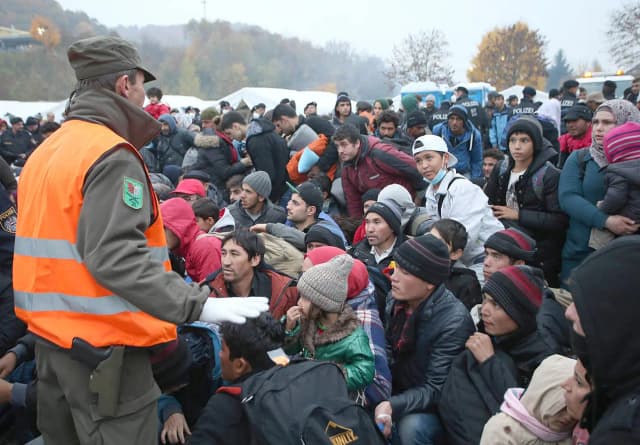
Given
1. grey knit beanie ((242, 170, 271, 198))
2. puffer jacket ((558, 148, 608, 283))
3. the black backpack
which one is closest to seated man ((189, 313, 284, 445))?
the black backpack

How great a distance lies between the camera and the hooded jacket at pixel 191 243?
3.87 metres

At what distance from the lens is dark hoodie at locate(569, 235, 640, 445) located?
4.58 ft

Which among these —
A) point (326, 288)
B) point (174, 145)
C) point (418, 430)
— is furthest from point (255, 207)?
point (174, 145)

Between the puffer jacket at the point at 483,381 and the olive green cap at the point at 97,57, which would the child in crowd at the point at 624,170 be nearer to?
the puffer jacket at the point at 483,381

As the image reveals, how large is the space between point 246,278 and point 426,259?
114cm

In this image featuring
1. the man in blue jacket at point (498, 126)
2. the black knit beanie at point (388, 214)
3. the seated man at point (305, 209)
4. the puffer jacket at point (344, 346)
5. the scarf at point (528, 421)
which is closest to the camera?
the scarf at point (528, 421)

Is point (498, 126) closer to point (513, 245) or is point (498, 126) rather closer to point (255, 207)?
point (255, 207)

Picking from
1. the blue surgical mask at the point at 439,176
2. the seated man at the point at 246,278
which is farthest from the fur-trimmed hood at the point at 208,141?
the seated man at the point at 246,278

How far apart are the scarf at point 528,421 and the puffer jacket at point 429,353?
Result: 82 cm

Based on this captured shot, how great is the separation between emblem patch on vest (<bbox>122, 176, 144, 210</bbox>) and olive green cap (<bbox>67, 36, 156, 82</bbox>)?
1.60ft

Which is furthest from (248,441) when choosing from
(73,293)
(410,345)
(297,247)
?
(297,247)

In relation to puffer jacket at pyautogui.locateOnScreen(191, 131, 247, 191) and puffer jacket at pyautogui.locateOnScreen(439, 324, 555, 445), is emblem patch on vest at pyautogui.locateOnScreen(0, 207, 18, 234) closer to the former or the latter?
puffer jacket at pyautogui.locateOnScreen(439, 324, 555, 445)

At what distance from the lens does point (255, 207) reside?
537 cm

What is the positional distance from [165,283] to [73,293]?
1.08ft
